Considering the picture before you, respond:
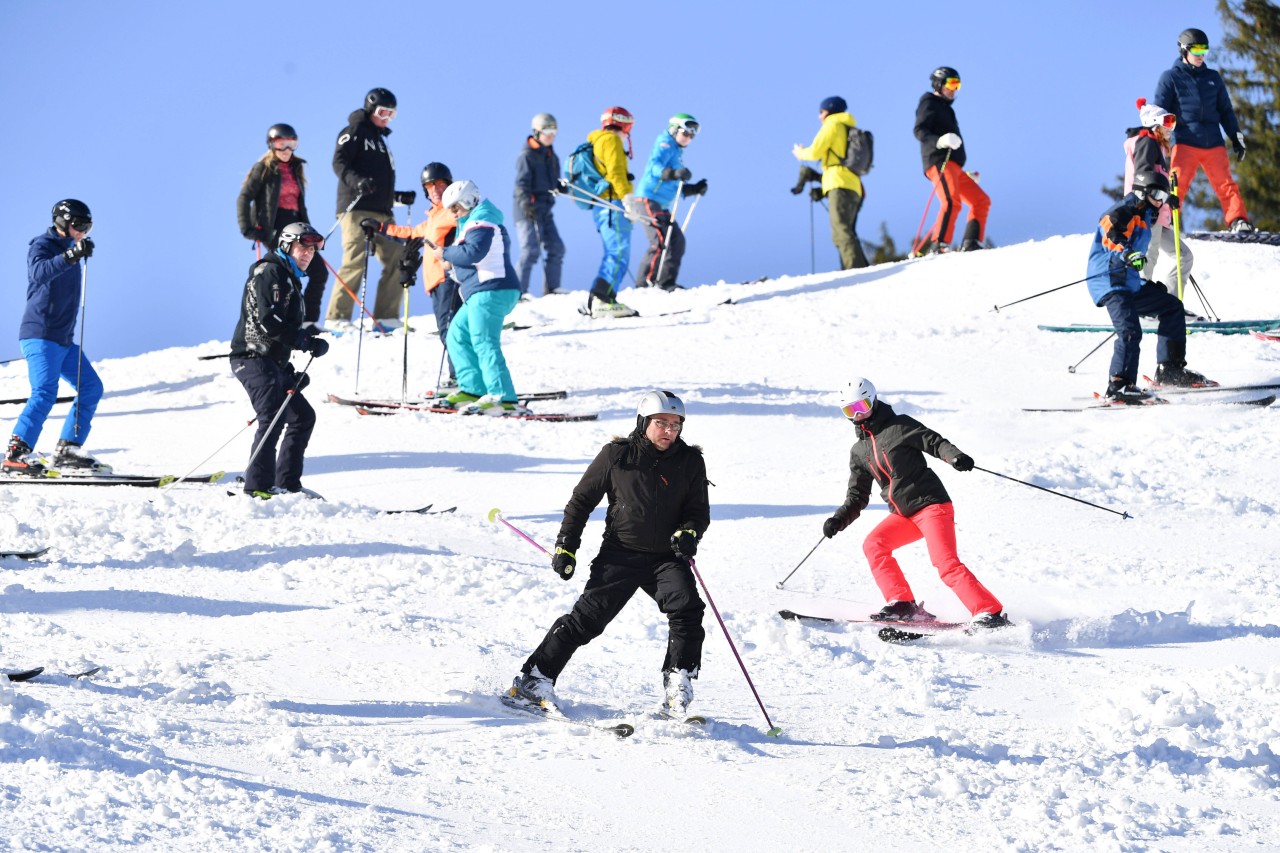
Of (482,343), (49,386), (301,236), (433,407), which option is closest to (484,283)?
(482,343)

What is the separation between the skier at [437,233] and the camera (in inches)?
461

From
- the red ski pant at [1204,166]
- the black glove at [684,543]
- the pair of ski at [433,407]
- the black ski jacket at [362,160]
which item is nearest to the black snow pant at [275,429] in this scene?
the pair of ski at [433,407]

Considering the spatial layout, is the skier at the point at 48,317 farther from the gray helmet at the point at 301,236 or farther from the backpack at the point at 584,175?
the backpack at the point at 584,175

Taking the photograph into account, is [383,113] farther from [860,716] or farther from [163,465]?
[860,716]

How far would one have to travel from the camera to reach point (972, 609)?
7.19 meters

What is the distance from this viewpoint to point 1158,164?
12602 mm

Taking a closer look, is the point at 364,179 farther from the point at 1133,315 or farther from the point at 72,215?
the point at 1133,315

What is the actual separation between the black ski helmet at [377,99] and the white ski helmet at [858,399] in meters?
8.59

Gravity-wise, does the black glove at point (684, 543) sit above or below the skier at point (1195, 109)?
below

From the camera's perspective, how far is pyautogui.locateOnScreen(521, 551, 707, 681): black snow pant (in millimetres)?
5621

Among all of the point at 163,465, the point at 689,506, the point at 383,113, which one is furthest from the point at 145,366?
the point at 689,506

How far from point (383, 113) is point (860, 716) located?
409 inches

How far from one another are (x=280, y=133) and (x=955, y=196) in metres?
7.38

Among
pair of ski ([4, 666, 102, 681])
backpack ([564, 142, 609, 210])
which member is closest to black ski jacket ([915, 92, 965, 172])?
backpack ([564, 142, 609, 210])
